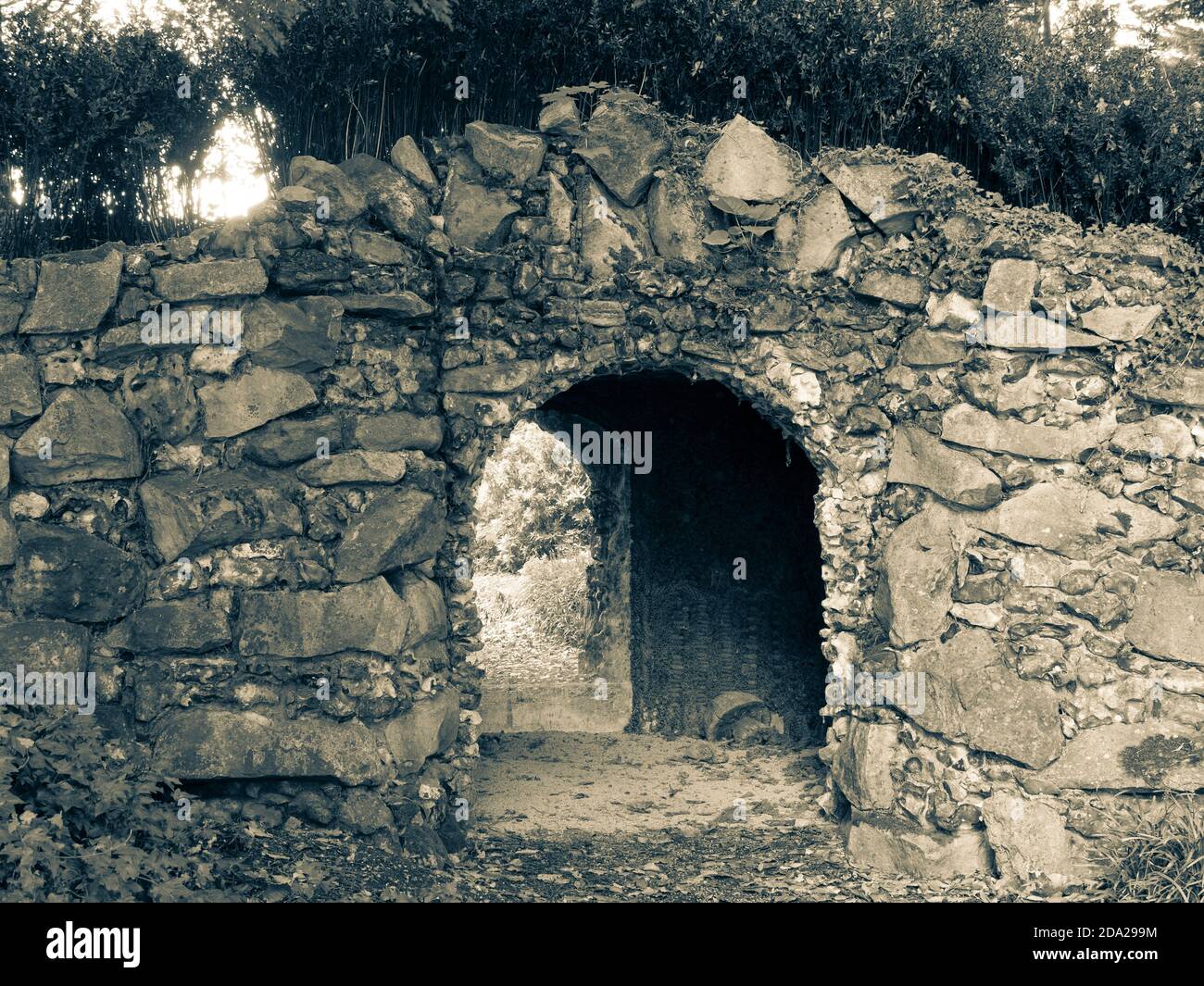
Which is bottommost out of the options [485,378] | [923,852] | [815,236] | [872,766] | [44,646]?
[923,852]

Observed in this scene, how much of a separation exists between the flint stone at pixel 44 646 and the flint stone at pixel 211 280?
1398 mm

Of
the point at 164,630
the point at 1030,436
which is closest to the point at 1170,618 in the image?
the point at 1030,436

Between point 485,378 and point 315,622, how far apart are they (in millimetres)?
1315

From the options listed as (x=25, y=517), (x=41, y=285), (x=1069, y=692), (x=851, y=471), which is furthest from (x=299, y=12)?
(x=1069, y=692)

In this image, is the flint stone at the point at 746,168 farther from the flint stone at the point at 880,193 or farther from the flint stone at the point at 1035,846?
the flint stone at the point at 1035,846

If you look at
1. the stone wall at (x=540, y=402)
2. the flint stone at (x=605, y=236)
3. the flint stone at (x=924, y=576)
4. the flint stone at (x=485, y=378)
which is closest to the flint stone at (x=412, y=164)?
the stone wall at (x=540, y=402)

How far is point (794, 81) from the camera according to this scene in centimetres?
584

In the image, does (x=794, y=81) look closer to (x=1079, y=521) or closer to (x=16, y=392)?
(x=1079, y=521)

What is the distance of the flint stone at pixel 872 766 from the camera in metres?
5.36

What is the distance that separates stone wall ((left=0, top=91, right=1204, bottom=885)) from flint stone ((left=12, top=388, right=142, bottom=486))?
0.01m

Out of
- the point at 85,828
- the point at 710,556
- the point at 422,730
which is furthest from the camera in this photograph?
the point at 710,556

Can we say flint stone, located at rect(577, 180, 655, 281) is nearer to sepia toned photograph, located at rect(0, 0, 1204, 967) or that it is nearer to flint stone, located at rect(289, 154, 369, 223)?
sepia toned photograph, located at rect(0, 0, 1204, 967)

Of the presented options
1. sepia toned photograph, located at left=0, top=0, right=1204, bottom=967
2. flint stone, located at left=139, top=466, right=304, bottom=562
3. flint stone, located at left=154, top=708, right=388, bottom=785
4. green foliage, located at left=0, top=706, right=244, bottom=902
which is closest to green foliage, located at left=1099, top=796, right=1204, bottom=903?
sepia toned photograph, located at left=0, top=0, right=1204, bottom=967
